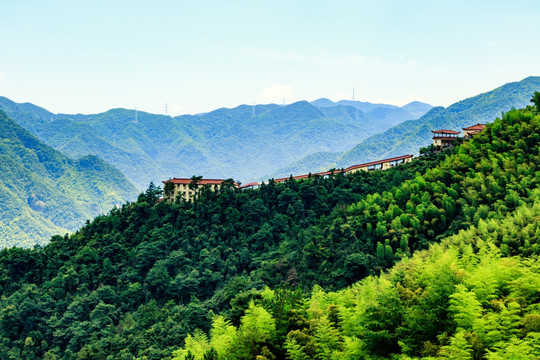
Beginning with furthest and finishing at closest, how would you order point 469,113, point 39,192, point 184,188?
point 39,192 < point 469,113 < point 184,188

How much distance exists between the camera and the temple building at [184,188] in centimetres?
6494

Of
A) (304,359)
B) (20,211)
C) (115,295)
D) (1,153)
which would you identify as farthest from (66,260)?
(1,153)

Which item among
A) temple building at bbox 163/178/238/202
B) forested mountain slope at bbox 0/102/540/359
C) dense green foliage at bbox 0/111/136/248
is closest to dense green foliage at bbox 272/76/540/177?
dense green foliage at bbox 0/111/136/248

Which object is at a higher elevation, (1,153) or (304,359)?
(1,153)

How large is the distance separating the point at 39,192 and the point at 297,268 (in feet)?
464

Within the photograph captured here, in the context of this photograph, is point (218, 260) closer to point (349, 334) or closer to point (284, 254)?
point (284, 254)

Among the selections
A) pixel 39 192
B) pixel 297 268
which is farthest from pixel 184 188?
pixel 39 192

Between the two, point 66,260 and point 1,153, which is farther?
point 1,153

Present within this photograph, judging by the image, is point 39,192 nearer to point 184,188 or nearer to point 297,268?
point 184,188

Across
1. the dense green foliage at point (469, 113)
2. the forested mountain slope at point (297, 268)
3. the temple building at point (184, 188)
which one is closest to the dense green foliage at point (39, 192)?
the temple building at point (184, 188)

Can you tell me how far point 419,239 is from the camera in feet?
150

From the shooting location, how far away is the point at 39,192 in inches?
6747

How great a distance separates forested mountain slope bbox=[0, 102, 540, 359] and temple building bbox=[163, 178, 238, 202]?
1.78 metres

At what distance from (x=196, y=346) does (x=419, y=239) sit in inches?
830
